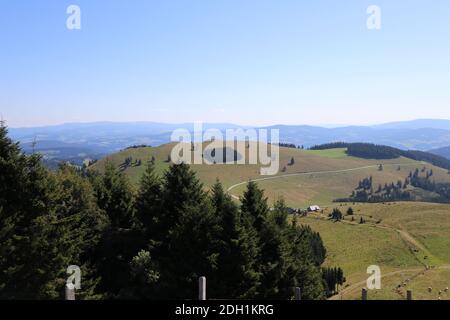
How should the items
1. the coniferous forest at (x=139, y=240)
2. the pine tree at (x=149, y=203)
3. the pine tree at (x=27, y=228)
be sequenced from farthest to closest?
1. the pine tree at (x=149, y=203)
2. the coniferous forest at (x=139, y=240)
3. the pine tree at (x=27, y=228)

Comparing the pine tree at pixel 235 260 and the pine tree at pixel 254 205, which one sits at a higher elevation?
the pine tree at pixel 254 205

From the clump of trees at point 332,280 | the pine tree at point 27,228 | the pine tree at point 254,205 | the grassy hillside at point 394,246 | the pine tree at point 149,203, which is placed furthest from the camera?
the clump of trees at point 332,280

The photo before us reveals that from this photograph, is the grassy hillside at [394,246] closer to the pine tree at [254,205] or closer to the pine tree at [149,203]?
the pine tree at [254,205]

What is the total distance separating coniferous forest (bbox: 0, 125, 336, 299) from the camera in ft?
81.4

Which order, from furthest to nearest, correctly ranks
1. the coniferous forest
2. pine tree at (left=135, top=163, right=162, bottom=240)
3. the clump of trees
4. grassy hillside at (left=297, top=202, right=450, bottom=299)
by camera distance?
1. the clump of trees
2. grassy hillside at (left=297, top=202, right=450, bottom=299)
3. pine tree at (left=135, top=163, right=162, bottom=240)
4. the coniferous forest

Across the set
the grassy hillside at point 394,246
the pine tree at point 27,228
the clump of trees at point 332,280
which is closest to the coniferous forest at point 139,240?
the pine tree at point 27,228

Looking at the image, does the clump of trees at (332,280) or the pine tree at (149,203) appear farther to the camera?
the clump of trees at (332,280)

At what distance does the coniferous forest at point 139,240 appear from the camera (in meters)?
24.8

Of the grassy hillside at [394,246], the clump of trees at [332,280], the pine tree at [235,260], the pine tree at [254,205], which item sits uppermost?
the pine tree at [254,205]

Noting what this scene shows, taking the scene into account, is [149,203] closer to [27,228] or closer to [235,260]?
[235,260]

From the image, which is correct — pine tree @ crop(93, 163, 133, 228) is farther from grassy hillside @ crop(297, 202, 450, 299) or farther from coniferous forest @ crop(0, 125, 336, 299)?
grassy hillside @ crop(297, 202, 450, 299)

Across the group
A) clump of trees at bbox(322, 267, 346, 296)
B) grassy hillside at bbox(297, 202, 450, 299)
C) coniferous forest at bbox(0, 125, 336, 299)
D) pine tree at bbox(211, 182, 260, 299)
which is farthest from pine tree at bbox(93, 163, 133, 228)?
clump of trees at bbox(322, 267, 346, 296)

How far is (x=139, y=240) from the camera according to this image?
3447 centimetres
